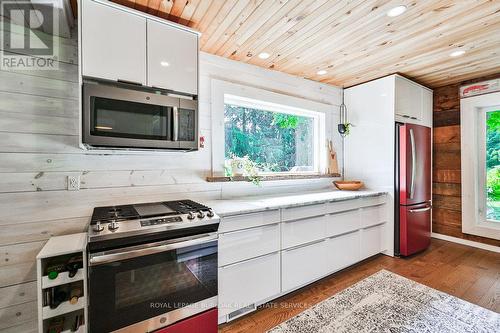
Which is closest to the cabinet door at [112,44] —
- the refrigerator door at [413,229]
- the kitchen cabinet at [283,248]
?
the kitchen cabinet at [283,248]

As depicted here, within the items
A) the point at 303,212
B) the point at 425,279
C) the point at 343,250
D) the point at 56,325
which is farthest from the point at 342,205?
the point at 56,325

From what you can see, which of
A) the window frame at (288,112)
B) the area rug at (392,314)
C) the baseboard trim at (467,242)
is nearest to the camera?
the area rug at (392,314)

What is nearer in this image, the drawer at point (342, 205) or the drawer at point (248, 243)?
the drawer at point (248, 243)

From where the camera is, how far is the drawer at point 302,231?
2.17m

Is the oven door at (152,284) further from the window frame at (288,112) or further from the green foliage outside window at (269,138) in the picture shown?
the window frame at (288,112)

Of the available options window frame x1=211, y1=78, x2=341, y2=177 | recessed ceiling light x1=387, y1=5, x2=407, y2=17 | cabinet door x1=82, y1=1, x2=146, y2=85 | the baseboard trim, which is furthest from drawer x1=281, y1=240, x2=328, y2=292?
the baseboard trim

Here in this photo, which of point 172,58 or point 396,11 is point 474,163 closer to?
point 396,11

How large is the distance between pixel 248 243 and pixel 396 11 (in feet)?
7.14

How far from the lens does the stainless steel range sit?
Result: 1.32 metres

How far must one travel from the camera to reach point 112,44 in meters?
1.60

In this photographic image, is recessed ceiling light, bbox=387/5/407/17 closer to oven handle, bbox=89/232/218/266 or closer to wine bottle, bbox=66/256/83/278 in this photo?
oven handle, bbox=89/232/218/266

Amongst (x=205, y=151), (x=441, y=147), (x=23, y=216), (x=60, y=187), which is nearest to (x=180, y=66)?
(x=205, y=151)

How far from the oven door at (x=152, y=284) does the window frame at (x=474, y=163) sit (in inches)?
157

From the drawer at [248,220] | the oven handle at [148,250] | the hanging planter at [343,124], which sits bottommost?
the oven handle at [148,250]
